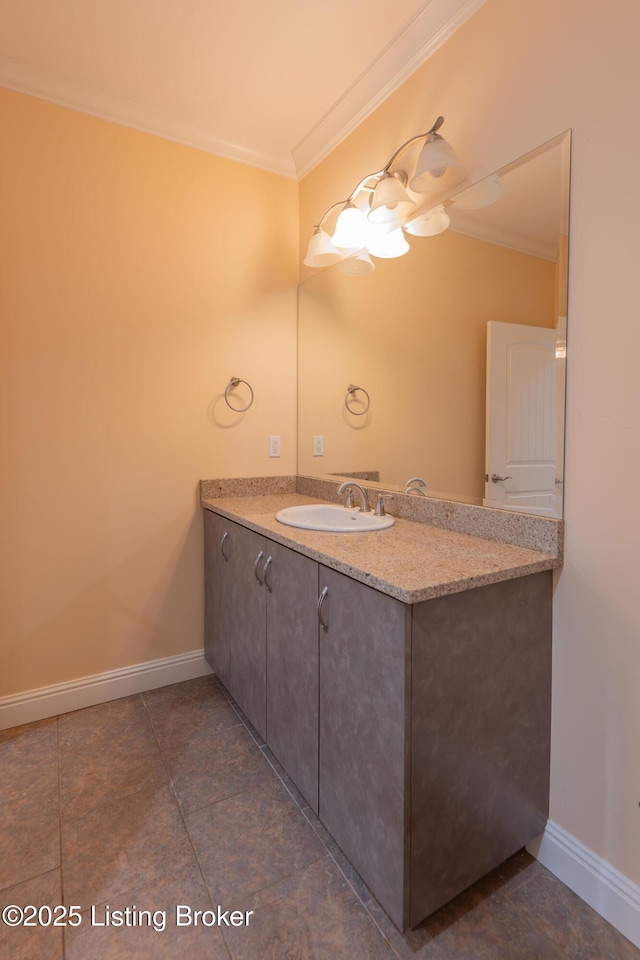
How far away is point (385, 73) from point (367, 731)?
2.22 metres

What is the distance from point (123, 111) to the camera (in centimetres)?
197

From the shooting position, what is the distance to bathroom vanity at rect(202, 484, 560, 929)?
1.04 meters

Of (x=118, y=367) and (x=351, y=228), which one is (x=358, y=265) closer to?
(x=351, y=228)

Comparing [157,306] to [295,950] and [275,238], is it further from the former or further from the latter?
[295,950]

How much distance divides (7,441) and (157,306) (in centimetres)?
83

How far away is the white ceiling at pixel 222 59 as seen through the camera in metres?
1.56

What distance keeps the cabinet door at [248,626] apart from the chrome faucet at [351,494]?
0.44 metres

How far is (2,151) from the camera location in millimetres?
1782

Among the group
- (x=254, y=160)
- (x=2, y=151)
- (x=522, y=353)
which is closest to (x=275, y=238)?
(x=254, y=160)

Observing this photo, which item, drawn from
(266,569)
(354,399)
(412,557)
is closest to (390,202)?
(354,399)

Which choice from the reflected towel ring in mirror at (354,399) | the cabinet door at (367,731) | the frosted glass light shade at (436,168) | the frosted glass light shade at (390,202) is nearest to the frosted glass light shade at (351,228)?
the frosted glass light shade at (390,202)

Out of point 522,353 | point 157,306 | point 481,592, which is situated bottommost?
point 481,592

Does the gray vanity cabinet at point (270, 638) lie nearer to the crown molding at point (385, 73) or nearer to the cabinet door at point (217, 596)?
the cabinet door at point (217, 596)

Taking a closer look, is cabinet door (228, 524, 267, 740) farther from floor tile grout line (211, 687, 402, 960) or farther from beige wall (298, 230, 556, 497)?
beige wall (298, 230, 556, 497)
